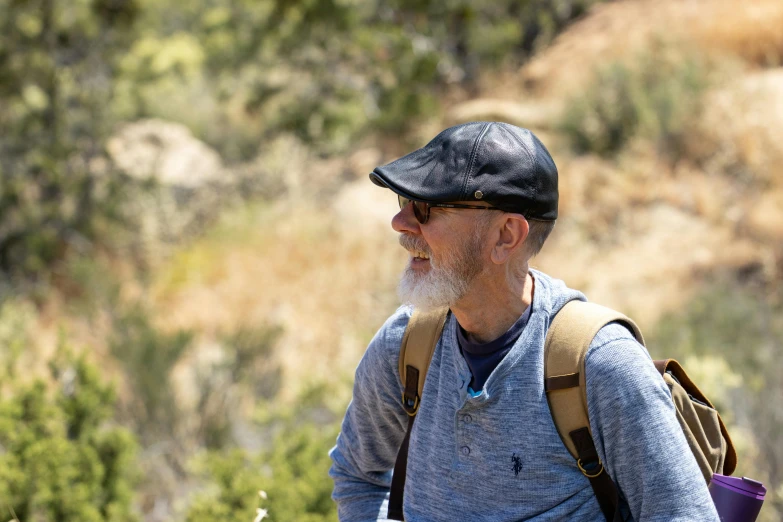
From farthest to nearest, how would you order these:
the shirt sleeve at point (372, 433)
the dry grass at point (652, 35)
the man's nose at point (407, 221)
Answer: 1. the dry grass at point (652, 35)
2. the shirt sleeve at point (372, 433)
3. the man's nose at point (407, 221)

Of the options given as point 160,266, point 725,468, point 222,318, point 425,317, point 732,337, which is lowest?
point 725,468

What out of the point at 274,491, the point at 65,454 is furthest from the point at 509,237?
the point at 65,454

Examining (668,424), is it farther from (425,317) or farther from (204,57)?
(204,57)

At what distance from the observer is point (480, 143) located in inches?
59.9

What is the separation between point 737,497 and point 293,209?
9.00 metres

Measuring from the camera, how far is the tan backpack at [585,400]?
1463 millimetres

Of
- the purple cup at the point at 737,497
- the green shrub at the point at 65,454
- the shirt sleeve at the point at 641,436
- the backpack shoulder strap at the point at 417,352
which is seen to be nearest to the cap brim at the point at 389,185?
the backpack shoulder strap at the point at 417,352

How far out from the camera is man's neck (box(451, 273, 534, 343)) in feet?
5.37

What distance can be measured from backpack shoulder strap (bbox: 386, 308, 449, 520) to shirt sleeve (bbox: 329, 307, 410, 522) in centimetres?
3

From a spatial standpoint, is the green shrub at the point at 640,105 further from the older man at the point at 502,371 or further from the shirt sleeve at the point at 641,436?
the shirt sleeve at the point at 641,436

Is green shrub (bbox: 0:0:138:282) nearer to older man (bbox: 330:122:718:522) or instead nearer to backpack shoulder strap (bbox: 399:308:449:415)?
backpack shoulder strap (bbox: 399:308:449:415)

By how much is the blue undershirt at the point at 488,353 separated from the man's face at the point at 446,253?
4.5 inches

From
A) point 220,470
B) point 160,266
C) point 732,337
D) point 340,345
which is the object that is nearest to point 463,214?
point 220,470

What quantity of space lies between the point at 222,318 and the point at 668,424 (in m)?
7.40
